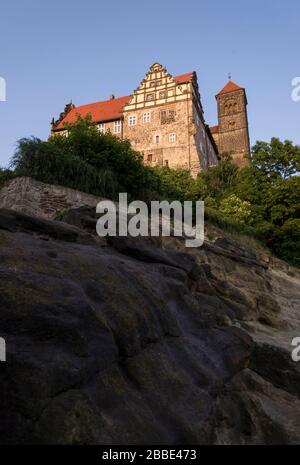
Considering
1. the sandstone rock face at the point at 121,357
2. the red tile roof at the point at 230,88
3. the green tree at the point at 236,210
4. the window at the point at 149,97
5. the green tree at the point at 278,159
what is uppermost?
the red tile roof at the point at 230,88

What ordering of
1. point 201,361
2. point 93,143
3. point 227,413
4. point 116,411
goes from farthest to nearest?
point 93,143 < point 201,361 < point 227,413 < point 116,411

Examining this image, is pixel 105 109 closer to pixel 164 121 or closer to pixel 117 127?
pixel 117 127

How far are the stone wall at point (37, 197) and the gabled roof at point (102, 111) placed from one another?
34.8 meters

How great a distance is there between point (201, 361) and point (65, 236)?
255 centimetres

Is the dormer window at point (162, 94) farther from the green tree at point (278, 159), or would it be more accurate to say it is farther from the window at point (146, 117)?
the green tree at point (278, 159)

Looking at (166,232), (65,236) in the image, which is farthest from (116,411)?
(166,232)

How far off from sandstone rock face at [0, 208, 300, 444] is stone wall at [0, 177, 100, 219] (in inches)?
233

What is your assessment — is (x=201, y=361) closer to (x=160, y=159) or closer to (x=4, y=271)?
(x=4, y=271)

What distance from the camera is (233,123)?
58.7 metres

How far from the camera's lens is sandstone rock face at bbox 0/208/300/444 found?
9.07ft

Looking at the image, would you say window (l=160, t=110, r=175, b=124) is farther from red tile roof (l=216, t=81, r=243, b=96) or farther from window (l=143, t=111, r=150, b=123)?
red tile roof (l=216, t=81, r=243, b=96)

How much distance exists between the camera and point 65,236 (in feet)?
19.2

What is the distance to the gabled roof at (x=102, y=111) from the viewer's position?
1844 inches

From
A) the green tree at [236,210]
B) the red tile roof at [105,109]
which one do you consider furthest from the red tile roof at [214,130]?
the green tree at [236,210]
